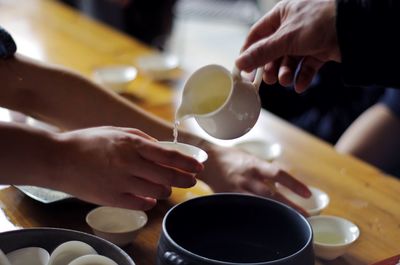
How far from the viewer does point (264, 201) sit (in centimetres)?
76

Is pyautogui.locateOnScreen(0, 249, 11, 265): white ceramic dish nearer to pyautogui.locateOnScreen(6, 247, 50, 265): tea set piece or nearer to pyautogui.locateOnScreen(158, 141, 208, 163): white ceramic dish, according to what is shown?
pyautogui.locateOnScreen(6, 247, 50, 265): tea set piece

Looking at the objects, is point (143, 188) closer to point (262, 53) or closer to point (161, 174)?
point (161, 174)

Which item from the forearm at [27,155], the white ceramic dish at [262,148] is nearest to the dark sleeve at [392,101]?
the white ceramic dish at [262,148]

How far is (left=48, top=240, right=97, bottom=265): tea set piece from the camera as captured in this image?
71 cm

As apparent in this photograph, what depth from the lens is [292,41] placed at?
89 centimetres

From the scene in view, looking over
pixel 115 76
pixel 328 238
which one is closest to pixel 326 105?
pixel 115 76

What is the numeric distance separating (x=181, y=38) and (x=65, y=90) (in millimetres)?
2623

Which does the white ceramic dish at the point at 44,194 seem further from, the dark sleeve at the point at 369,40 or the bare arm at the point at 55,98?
the dark sleeve at the point at 369,40

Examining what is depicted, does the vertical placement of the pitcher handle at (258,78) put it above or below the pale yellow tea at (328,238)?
above

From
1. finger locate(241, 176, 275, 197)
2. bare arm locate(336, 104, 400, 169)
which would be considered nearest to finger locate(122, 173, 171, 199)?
finger locate(241, 176, 275, 197)

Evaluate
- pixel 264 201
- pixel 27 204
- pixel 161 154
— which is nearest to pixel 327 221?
pixel 264 201

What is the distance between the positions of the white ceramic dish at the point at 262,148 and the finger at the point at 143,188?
1.20 feet

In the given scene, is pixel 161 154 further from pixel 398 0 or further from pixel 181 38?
pixel 181 38

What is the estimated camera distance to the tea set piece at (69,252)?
2.31 ft
